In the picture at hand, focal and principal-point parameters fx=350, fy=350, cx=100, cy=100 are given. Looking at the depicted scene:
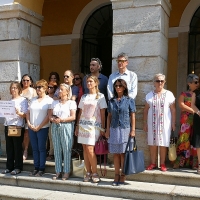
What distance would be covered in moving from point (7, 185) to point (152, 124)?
104 inches

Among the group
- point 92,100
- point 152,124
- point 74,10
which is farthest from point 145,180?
point 74,10

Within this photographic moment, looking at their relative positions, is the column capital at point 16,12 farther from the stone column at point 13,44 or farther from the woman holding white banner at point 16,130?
the woman holding white banner at point 16,130

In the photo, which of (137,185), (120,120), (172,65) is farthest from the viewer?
(172,65)

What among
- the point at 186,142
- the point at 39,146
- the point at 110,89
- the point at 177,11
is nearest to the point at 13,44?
the point at 39,146

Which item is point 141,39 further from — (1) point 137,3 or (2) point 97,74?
(2) point 97,74

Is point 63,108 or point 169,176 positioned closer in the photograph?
point 169,176

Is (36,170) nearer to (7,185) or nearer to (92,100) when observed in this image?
(7,185)

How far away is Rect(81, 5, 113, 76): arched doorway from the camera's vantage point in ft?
32.4

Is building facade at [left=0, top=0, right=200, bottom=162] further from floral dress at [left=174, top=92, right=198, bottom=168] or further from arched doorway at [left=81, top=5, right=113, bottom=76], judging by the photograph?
floral dress at [left=174, top=92, right=198, bottom=168]

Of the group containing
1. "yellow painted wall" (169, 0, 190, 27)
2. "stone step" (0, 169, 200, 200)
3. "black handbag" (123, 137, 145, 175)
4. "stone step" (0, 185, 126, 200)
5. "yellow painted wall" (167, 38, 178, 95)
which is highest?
"yellow painted wall" (169, 0, 190, 27)

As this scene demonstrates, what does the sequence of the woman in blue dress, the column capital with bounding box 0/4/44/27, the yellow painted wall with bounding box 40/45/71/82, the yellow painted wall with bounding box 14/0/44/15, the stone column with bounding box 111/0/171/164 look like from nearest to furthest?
1. the woman in blue dress
2. the stone column with bounding box 111/0/171/164
3. the column capital with bounding box 0/4/44/27
4. the yellow painted wall with bounding box 14/0/44/15
5. the yellow painted wall with bounding box 40/45/71/82

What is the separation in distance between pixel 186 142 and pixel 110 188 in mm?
1490

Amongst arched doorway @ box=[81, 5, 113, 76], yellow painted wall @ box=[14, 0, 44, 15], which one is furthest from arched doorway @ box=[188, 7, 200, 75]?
yellow painted wall @ box=[14, 0, 44, 15]

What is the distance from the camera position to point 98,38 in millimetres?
10055
